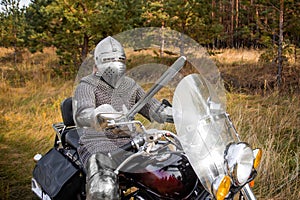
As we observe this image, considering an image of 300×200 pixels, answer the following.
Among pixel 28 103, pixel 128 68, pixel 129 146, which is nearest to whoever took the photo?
pixel 129 146

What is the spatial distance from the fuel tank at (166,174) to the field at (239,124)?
160 centimetres

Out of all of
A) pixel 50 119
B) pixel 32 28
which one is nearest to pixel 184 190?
pixel 50 119

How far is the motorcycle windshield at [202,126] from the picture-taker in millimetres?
1576

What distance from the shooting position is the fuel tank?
5.98 ft

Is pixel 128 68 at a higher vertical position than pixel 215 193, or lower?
higher

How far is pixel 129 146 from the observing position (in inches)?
66.0

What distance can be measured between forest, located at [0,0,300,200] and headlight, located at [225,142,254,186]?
1.67 feet

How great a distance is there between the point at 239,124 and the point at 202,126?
9.18ft

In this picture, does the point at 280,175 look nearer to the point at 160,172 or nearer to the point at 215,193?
the point at 160,172

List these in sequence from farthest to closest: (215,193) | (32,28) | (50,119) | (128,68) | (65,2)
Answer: (32,28) → (65,2) → (50,119) → (128,68) → (215,193)

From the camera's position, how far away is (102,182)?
1.66 m

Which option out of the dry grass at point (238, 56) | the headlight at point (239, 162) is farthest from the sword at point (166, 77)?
the dry grass at point (238, 56)

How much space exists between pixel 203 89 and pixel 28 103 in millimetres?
5758

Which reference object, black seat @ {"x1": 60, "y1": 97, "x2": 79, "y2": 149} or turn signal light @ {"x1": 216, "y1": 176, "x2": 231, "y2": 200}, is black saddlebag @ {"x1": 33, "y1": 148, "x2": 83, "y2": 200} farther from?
turn signal light @ {"x1": 216, "y1": 176, "x2": 231, "y2": 200}
